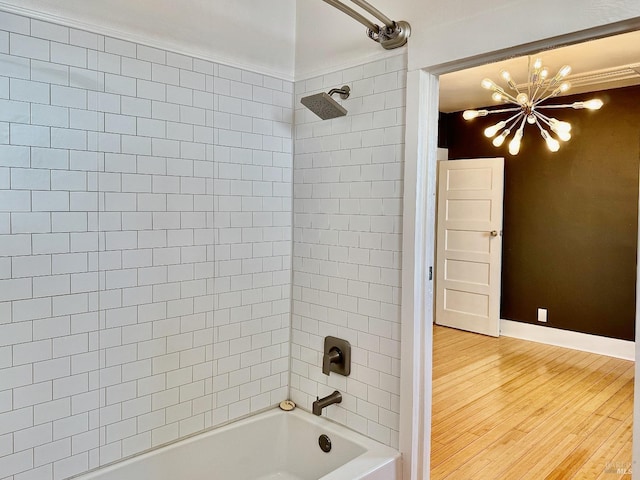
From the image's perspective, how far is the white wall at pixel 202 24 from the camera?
5.39 feet

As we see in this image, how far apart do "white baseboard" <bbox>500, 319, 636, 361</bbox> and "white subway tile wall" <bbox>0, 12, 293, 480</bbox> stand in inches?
138

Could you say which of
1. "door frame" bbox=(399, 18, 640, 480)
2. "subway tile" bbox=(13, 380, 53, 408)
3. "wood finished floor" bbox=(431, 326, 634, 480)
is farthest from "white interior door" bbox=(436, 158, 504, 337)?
"subway tile" bbox=(13, 380, 53, 408)

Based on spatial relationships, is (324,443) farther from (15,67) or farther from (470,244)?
(470,244)

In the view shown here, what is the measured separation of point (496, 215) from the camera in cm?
495

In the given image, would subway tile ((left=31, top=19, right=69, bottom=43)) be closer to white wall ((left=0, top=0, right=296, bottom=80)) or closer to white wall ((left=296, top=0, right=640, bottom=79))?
white wall ((left=0, top=0, right=296, bottom=80))

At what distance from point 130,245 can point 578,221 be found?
4.20m

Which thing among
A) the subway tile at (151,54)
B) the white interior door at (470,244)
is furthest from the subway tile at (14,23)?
the white interior door at (470,244)

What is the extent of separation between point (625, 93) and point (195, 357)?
171 inches

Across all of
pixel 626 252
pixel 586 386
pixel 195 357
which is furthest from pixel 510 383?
pixel 195 357

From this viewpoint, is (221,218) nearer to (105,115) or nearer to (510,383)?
(105,115)

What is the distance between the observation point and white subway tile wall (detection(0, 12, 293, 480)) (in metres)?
1.57

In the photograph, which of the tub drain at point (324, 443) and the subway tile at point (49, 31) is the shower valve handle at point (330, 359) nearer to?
the tub drain at point (324, 443)

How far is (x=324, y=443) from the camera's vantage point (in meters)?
2.07

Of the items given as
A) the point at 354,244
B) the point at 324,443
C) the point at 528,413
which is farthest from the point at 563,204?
the point at 324,443
